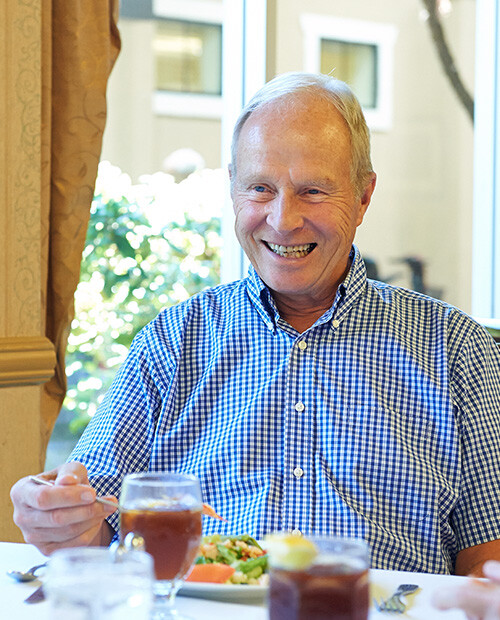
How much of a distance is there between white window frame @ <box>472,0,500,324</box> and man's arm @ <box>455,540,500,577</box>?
226 centimetres

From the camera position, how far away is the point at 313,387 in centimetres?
171

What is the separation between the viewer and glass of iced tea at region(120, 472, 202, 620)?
0.97m

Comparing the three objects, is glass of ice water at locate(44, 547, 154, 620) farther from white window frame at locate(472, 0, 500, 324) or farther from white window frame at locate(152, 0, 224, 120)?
white window frame at locate(472, 0, 500, 324)

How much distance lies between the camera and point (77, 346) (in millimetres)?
2857

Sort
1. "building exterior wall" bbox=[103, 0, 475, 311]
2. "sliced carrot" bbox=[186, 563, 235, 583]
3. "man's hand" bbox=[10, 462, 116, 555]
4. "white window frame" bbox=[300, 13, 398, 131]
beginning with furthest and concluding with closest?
"building exterior wall" bbox=[103, 0, 475, 311] → "white window frame" bbox=[300, 13, 398, 131] → "man's hand" bbox=[10, 462, 116, 555] → "sliced carrot" bbox=[186, 563, 235, 583]

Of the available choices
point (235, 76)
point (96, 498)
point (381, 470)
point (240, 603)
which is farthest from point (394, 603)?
point (235, 76)

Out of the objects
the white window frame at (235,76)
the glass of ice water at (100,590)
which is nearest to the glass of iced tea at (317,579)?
the glass of ice water at (100,590)

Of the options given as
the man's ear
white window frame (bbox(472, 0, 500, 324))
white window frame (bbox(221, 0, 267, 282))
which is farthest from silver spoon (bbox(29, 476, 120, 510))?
white window frame (bbox(472, 0, 500, 324))

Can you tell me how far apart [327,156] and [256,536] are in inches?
29.7

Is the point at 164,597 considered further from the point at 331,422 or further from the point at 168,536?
the point at 331,422

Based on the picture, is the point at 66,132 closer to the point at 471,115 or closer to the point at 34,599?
the point at 34,599

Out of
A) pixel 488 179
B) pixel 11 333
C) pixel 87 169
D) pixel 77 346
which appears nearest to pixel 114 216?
pixel 77 346

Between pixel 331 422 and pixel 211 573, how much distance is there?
64 cm

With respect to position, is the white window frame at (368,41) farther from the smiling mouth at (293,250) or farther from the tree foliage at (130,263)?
the smiling mouth at (293,250)
